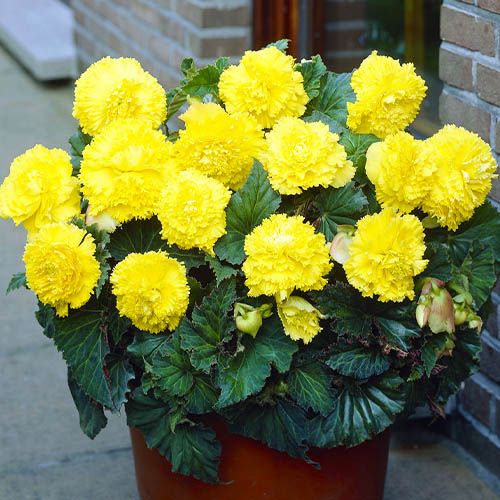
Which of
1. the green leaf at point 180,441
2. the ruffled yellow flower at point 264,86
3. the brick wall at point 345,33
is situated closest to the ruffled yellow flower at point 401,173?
the ruffled yellow flower at point 264,86

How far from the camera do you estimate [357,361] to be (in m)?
2.01

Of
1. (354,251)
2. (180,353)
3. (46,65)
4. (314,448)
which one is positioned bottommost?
(46,65)

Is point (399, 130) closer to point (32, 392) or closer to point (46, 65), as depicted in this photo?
point (32, 392)

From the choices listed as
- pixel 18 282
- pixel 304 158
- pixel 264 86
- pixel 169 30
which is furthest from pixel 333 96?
pixel 169 30

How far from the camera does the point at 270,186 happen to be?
2.05 m

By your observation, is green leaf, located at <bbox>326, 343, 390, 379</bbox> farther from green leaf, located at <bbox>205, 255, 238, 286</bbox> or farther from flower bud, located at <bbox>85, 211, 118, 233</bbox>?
flower bud, located at <bbox>85, 211, 118, 233</bbox>

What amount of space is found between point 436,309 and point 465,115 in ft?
2.85

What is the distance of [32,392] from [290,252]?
1.61 m

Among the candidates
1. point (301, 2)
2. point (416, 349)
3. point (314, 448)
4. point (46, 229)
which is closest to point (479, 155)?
point (416, 349)

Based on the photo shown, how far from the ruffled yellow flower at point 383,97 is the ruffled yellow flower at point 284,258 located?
30 centimetres

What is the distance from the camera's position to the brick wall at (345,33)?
394 centimetres

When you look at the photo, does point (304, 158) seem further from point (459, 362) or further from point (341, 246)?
point (459, 362)

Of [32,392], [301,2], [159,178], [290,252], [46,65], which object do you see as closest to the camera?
[290,252]

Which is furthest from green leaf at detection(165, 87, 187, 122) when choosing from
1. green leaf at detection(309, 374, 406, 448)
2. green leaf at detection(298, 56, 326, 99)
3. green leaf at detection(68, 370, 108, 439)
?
green leaf at detection(309, 374, 406, 448)
